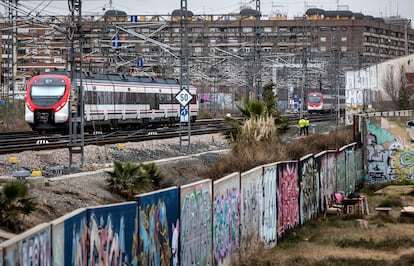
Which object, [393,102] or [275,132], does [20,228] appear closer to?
[275,132]

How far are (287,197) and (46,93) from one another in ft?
68.1

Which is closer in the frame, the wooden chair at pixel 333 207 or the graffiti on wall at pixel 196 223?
the graffiti on wall at pixel 196 223

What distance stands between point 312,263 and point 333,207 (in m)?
9.40

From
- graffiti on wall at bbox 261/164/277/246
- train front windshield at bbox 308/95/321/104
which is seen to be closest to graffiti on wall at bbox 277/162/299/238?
graffiti on wall at bbox 261/164/277/246

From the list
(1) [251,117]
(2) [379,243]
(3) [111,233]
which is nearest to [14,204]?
(3) [111,233]

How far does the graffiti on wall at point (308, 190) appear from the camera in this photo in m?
22.3

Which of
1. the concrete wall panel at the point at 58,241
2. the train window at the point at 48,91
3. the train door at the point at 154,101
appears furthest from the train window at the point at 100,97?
the concrete wall panel at the point at 58,241

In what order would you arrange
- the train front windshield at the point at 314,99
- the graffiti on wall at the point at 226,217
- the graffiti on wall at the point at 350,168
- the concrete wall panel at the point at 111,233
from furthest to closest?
the train front windshield at the point at 314,99 < the graffiti on wall at the point at 350,168 < the graffiti on wall at the point at 226,217 < the concrete wall panel at the point at 111,233

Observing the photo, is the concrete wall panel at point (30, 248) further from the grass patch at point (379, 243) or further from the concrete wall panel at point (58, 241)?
the grass patch at point (379, 243)

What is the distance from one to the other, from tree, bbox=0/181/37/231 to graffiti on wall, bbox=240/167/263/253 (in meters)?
5.59

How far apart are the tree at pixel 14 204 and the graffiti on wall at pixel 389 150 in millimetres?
26552

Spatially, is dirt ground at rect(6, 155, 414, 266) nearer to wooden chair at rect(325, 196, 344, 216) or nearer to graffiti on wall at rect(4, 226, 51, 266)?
wooden chair at rect(325, 196, 344, 216)

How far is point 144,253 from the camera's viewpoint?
1095 cm

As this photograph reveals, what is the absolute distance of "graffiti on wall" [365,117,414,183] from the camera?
119ft
